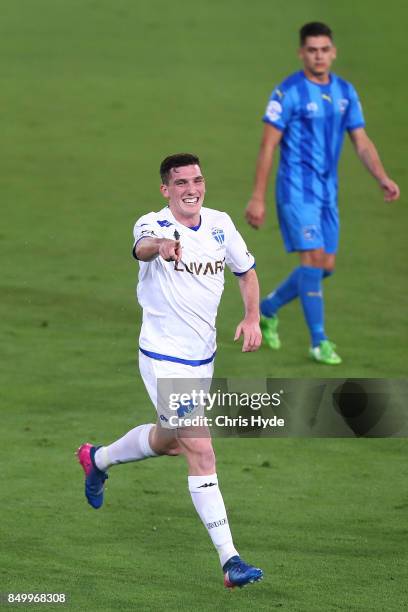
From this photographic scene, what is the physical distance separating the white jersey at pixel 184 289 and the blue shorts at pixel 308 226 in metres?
4.84

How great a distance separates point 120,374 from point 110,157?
8898 millimetres

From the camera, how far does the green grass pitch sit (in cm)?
957

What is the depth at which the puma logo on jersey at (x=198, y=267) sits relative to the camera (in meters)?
9.19

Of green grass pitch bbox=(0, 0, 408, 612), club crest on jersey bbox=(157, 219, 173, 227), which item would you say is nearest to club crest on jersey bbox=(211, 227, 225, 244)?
club crest on jersey bbox=(157, 219, 173, 227)

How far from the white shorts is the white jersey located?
2.1 inches

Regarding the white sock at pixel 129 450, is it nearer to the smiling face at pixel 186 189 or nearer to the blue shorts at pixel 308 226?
the smiling face at pixel 186 189


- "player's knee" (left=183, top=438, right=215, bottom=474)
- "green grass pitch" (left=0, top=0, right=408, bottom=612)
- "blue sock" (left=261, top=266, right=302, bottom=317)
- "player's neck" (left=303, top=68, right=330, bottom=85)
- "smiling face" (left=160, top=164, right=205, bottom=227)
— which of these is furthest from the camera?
"blue sock" (left=261, top=266, right=302, bottom=317)

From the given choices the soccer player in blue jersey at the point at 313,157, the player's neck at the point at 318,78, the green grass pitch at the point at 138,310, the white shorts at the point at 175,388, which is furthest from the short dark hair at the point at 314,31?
the white shorts at the point at 175,388

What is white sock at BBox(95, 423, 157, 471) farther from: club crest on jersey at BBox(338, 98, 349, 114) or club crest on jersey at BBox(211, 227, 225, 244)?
club crest on jersey at BBox(338, 98, 349, 114)

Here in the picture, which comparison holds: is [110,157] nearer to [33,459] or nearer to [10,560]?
[33,459]

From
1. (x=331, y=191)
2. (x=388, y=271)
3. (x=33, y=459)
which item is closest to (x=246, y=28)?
(x=388, y=271)

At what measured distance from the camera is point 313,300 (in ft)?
47.0

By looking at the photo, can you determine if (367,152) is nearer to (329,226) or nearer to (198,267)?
(329,226)

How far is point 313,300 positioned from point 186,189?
5.27 metres
